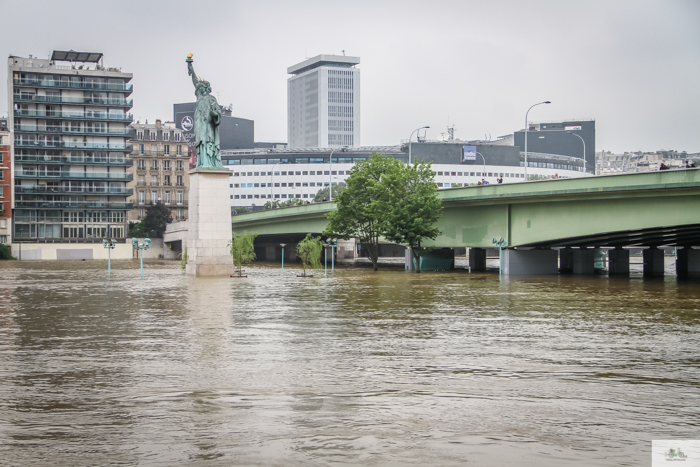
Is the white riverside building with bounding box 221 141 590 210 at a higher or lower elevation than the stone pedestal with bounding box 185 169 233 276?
higher

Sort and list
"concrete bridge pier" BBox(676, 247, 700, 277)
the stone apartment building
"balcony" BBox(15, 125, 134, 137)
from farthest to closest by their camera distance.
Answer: the stone apartment building, "balcony" BBox(15, 125, 134, 137), "concrete bridge pier" BBox(676, 247, 700, 277)

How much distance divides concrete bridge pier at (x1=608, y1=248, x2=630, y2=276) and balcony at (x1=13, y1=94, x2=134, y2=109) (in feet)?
263

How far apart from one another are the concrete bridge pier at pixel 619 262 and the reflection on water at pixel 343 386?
42480 mm

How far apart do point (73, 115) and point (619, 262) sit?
3298 inches

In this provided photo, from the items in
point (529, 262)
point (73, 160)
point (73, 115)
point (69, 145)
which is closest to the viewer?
point (529, 262)

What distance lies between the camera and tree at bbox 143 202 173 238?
12713 cm

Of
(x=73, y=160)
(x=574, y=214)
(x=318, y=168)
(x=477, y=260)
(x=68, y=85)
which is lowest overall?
(x=477, y=260)

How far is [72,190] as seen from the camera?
117562mm

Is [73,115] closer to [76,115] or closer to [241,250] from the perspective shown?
[76,115]

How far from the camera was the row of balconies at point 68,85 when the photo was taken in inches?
4437

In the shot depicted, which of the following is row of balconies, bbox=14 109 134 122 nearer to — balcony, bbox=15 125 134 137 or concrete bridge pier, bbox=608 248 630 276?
balcony, bbox=15 125 134 137

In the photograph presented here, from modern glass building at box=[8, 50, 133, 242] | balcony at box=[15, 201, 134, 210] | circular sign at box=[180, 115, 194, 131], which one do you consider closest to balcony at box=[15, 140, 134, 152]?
modern glass building at box=[8, 50, 133, 242]

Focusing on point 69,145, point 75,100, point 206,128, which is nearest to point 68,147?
point 69,145

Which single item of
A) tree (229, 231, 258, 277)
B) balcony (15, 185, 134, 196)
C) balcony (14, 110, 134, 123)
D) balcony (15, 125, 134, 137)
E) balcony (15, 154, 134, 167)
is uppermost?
balcony (14, 110, 134, 123)
